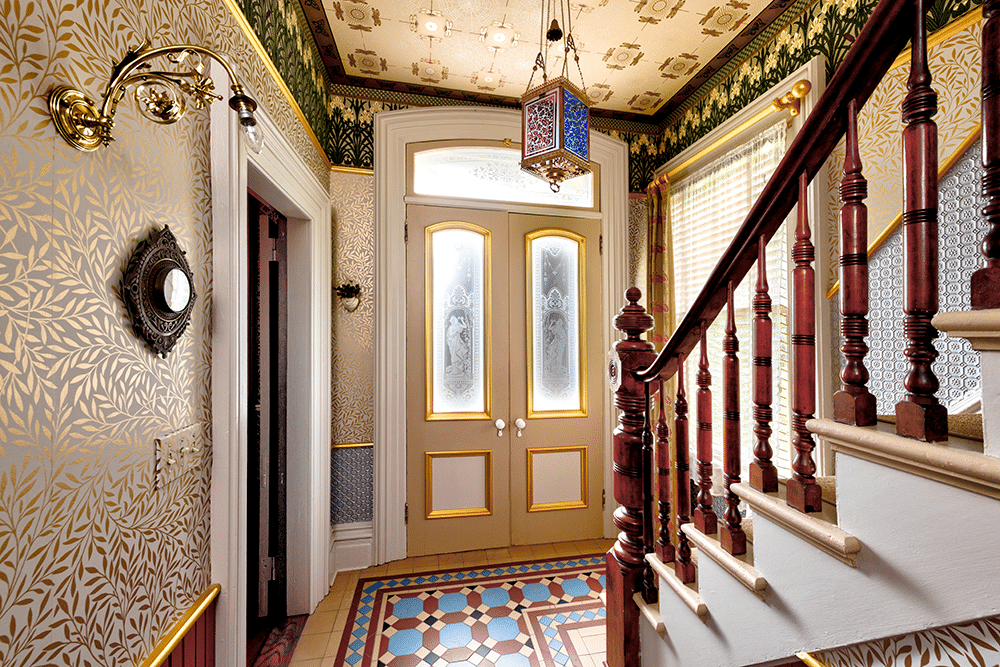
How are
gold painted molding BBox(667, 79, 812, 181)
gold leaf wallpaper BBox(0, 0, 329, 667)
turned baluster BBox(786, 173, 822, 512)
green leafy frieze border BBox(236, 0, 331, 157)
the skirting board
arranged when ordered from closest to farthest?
gold leaf wallpaper BBox(0, 0, 329, 667) < turned baluster BBox(786, 173, 822, 512) < green leafy frieze border BBox(236, 0, 331, 157) < gold painted molding BBox(667, 79, 812, 181) < the skirting board

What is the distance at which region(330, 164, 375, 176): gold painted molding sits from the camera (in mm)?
2947

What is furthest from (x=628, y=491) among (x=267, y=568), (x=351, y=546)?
(x=351, y=546)

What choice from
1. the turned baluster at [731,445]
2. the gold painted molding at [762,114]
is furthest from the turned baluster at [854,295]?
the gold painted molding at [762,114]

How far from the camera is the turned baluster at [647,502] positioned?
150 centimetres

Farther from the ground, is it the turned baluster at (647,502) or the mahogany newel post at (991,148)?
the mahogany newel post at (991,148)

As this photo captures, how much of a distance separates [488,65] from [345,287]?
1696 mm

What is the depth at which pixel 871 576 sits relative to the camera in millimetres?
771

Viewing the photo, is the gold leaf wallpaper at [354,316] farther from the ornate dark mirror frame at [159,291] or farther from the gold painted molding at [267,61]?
the ornate dark mirror frame at [159,291]

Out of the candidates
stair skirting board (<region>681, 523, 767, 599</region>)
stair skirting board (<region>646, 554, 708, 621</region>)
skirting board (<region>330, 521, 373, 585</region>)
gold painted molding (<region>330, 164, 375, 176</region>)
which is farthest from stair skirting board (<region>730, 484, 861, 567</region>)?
gold painted molding (<region>330, 164, 375, 176</region>)

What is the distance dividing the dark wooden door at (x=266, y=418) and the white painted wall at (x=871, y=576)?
2164mm

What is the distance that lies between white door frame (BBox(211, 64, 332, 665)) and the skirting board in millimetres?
181

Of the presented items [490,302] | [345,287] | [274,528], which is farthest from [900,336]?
[274,528]

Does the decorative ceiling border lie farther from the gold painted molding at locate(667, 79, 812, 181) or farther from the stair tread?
the stair tread

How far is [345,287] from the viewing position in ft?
9.51
